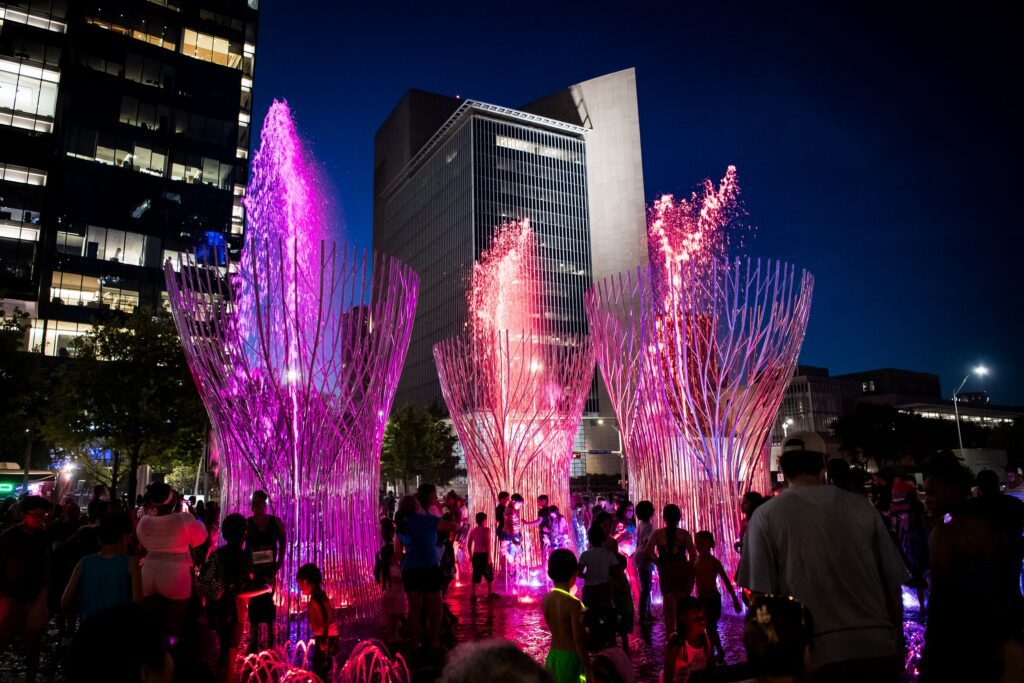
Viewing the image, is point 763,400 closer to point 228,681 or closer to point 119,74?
point 228,681

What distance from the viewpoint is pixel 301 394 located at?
819 cm

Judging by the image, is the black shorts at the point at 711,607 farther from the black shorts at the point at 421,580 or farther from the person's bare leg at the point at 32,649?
the person's bare leg at the point at 32,649

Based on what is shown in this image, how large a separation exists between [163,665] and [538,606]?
854 centimetres

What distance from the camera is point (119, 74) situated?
147 ft

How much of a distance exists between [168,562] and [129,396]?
19.9 metres

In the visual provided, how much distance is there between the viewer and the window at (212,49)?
161 ft

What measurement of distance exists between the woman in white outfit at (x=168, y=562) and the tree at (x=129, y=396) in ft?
63.2

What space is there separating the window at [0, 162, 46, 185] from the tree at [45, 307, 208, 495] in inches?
772

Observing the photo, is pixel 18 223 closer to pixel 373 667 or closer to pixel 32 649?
pixel 32 649

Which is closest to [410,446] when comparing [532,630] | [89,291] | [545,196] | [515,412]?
[89,291]

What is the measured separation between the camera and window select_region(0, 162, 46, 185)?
1448 inches

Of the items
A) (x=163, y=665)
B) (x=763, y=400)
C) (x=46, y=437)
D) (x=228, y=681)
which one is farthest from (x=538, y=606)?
(x=46, y=437)

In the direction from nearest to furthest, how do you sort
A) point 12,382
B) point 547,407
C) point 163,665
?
1. point 163,665
2. point 547,407
3. point 12,382

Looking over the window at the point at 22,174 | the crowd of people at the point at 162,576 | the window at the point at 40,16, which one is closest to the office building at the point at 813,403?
the window at the point at 22,174
